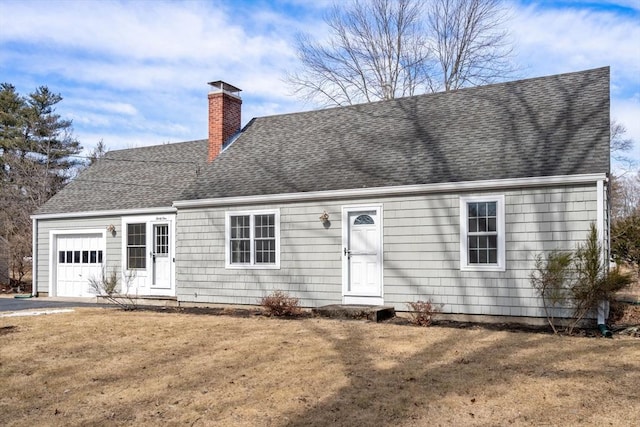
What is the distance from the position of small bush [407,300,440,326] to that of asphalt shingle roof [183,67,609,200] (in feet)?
7.94

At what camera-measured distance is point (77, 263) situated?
16.5m

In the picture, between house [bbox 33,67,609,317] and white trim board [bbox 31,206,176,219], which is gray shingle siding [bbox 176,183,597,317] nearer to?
house [bbox 33,67,609,317]

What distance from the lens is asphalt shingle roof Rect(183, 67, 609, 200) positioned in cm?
1056

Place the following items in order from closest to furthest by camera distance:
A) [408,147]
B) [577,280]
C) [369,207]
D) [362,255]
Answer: [577,280] < [369,207] < [362,255] < [408,147]

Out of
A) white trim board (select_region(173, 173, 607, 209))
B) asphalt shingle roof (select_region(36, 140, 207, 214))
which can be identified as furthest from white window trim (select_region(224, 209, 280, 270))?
asphalt shingle roof (select_region(36, 140, 207, 214))

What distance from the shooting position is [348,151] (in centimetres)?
1324

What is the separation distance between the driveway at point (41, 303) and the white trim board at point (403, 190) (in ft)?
13.5

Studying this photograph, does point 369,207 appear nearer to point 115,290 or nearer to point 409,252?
point 409,252

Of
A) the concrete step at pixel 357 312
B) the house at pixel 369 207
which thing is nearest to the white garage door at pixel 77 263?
the house at pixel 369 207

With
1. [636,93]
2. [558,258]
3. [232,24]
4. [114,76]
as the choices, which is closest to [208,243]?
[232,24]

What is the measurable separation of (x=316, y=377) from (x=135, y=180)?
12.7 metres

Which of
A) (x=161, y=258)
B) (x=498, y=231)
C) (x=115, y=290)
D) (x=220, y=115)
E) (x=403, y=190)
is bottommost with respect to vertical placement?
(x=115, y=290)

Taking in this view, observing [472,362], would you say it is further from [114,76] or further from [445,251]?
[114,76]

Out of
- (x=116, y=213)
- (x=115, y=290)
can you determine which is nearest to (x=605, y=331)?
(x=115, y=290)
